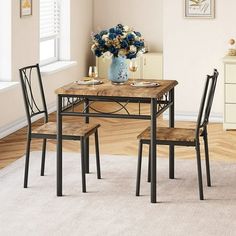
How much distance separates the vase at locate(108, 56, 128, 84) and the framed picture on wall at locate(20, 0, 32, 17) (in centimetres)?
255

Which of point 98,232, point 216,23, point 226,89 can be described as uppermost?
point 216,23

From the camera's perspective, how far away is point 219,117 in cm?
876

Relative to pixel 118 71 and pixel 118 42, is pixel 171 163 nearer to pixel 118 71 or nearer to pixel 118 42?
pixel 118 71

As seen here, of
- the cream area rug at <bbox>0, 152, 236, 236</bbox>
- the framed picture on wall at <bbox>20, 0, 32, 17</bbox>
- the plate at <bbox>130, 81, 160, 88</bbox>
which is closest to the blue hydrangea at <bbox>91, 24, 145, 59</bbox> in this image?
the plate at <bbox>130, 81, 160, 88</bbox>

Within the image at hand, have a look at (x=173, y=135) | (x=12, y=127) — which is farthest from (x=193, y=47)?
(x=173, y=135)

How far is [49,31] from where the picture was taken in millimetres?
9602

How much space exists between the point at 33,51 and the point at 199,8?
201cm

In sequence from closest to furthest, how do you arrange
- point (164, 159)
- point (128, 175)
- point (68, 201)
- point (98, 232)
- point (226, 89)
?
point (98, 232) → point (68, 201) → point (128, 175) → point (164, 159) → point (226, 89)

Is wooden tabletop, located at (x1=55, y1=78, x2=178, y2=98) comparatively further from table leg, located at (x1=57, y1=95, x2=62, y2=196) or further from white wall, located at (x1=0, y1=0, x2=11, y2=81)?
white wall, located at (x1=0, y1=0, x2=11, y2=81)

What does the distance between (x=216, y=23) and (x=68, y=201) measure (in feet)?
12.8

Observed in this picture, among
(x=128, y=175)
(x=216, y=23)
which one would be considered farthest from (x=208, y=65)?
(x=128, y=175)

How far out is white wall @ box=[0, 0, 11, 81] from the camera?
783 centimetres

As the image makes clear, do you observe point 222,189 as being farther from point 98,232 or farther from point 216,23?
point 216,23

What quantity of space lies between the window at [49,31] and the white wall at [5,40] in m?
1.35
